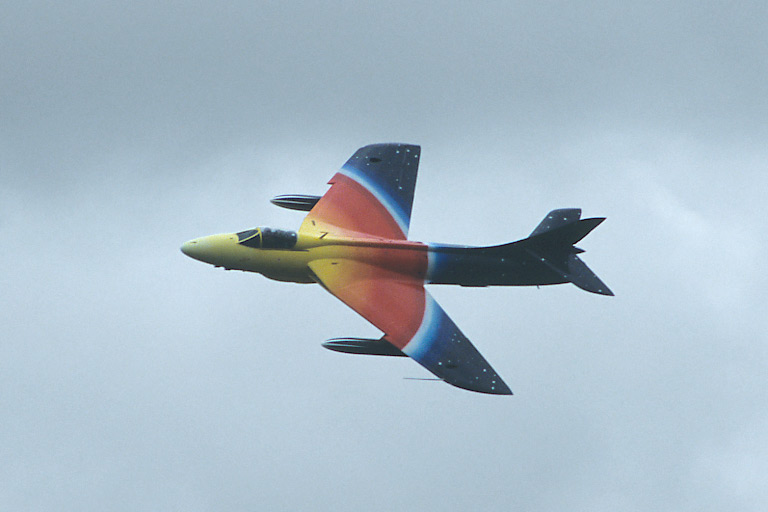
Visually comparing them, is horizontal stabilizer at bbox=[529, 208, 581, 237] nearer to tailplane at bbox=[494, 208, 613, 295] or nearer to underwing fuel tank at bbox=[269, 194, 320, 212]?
tailplane at bbox=[494, 208, 613, 295]

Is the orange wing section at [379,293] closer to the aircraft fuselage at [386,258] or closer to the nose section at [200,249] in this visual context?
the aircraft fuselage at [386,258]

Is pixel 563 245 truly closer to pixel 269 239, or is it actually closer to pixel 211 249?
pixel 269 239

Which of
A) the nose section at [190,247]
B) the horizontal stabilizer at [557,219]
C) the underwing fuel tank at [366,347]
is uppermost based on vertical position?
the horizontal stabilizer at [557,219]

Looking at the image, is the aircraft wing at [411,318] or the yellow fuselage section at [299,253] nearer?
the aircraft wing at [411,318]

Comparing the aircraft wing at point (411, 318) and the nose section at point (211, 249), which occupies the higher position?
the nose section at point (211, 249)

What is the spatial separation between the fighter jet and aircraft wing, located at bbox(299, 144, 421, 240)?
A: 16 centimetres

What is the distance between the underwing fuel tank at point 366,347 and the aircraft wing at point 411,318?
1.54 ft

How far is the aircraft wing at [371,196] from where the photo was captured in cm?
6294

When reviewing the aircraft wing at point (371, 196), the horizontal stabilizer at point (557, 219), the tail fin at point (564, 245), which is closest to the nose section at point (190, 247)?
the aircraft wing at point (371, 196)

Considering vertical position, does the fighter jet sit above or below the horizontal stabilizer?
below

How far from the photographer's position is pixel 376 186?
65.2 m

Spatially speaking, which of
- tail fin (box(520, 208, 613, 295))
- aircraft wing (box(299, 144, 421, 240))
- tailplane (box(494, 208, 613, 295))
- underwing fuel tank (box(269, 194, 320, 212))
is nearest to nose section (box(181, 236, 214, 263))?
aircraft wing (box(299, 144, 421, 240))

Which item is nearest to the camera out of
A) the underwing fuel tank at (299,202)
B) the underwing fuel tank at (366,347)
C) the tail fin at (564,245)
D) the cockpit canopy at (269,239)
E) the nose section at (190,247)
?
the underwing fuel tank at (366,347)

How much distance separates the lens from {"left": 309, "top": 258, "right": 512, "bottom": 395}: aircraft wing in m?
57.5
